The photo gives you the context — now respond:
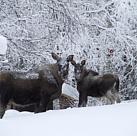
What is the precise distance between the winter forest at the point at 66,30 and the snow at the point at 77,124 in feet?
18.1

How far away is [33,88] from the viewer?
882cm

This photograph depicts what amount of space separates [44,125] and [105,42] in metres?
8.17

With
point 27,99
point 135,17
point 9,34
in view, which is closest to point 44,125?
point 27,99

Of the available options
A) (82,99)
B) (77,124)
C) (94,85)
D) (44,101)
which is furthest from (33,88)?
(77,124)

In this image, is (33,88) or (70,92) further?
(70,92)

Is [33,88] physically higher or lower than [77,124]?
A: lower

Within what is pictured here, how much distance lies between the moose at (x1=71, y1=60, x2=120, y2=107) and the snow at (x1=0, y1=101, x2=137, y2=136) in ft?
13.2

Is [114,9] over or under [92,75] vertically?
over

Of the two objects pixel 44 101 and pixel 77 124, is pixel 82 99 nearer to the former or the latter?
pixel 44 101

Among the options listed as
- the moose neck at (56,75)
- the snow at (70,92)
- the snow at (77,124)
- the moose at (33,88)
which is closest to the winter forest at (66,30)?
the snow at (70,92)

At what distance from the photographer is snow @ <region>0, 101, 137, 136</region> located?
5758 mm

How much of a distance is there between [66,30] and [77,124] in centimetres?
634

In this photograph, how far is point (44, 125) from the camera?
606cm

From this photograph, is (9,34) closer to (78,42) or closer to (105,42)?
(78,42)
